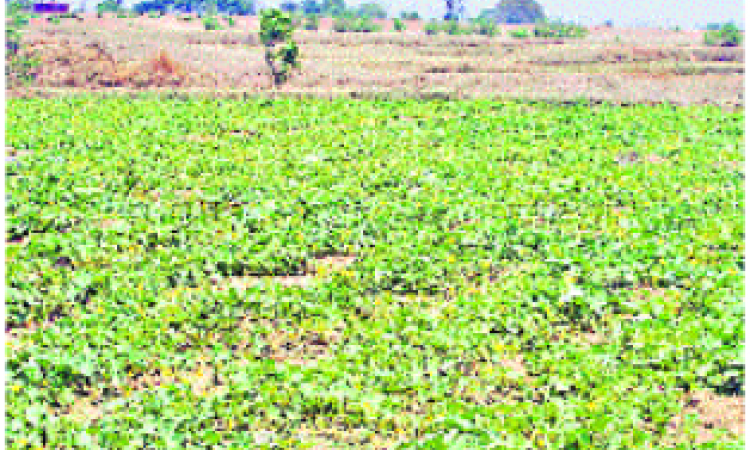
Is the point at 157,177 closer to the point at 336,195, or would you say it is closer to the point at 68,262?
the point at 336,195

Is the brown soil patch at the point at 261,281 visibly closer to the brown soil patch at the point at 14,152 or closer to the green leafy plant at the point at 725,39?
the brown soil patch at the point at 14,152

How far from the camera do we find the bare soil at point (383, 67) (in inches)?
1713

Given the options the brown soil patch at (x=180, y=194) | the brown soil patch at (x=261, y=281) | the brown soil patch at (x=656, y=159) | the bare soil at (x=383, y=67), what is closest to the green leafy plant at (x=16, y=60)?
the bare soil at (x=383, y=67)

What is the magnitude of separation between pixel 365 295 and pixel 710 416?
460cm

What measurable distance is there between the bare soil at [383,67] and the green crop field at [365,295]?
672 inches

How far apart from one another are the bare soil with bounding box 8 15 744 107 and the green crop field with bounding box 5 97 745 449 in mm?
17062

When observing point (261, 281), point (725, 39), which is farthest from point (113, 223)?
point (725, 39)

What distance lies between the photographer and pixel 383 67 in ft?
186

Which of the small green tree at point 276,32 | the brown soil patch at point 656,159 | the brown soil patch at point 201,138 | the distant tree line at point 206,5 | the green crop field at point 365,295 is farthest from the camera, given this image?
the distant tree line at point 206,5

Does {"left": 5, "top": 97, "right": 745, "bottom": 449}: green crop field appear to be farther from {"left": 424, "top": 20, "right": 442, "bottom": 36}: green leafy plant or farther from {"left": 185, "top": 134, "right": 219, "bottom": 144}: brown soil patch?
{"left": 424, "top": 20, "right": 442, "bottom": 36}: green leafy plant

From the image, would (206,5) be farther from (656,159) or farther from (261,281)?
(261,281)

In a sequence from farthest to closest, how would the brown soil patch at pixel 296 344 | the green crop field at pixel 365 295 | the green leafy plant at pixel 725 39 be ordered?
the green leafy plant at pixel 725 39
the brown soil patch at pixel 296 344
the green crop field at pixel 365 295

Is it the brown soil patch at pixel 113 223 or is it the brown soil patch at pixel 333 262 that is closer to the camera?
the brown soil patch at pixel 333 262

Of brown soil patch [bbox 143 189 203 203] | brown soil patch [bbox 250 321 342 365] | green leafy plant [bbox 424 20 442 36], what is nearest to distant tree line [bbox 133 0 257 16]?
green leafy plant [bbox 424 20 442 36]
